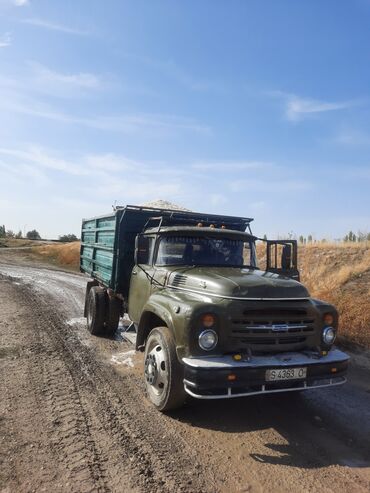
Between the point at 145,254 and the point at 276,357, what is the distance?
2.68 meters

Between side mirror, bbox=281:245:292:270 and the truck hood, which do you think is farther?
side mirror, bbox=281:245:292:270

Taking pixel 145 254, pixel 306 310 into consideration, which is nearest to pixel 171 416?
pixel 306 310

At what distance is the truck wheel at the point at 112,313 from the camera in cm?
847

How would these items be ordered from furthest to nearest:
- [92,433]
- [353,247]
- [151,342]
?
[353,247], [151,342], [92,433]

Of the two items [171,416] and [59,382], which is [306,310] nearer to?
[171,416]

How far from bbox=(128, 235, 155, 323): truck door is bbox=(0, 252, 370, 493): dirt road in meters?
1.01

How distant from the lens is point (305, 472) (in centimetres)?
385

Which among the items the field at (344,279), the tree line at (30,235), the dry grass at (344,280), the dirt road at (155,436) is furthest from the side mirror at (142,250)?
the tree line at (30,235)

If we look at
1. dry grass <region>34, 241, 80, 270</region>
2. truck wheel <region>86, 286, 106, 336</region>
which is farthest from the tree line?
truck wheel <region>86, 286, 106, 336</region>

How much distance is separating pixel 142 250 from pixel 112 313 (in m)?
2.58

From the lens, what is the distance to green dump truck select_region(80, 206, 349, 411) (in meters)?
4.45

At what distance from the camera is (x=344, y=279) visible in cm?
1398

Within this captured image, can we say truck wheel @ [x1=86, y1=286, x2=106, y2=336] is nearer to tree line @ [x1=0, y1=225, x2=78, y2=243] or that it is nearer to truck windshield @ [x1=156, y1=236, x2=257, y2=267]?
truck windshield @ [x1=156, y1=236, x2=257, y2=267]

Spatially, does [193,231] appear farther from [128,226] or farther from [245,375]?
[245,375]
